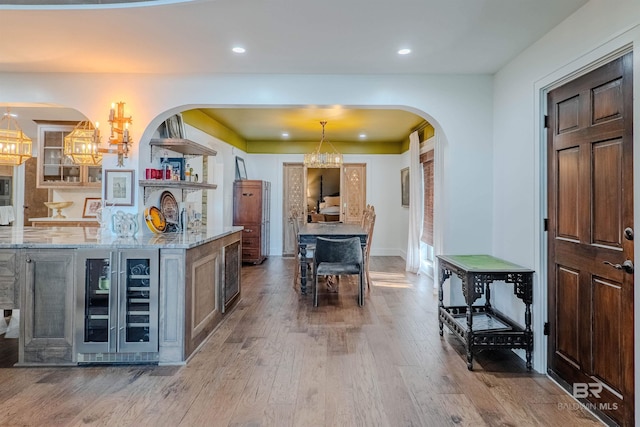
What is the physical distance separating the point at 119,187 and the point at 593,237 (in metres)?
3.90

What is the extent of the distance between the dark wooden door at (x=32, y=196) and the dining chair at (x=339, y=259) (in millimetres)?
7015

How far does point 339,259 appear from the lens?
440 cm

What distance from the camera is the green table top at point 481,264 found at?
2.78 meters

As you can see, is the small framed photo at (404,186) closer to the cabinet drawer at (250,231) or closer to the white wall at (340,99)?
the cabinet drawer at (250,231)

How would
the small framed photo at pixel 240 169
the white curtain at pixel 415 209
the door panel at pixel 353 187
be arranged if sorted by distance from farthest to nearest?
the door panel at pixel 353 187, the small framed photo at pixel 240 169, the white curtain at pixel 415 209

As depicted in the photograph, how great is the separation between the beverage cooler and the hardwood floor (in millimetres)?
133

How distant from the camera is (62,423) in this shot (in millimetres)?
2016

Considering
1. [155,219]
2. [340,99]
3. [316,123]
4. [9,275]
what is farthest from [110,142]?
[316,123]

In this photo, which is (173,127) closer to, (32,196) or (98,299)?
(98,299)

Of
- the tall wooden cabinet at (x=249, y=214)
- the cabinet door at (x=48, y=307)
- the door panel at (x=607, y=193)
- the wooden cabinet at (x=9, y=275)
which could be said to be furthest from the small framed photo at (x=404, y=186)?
the wooden cabinet at (x=9, y=275)

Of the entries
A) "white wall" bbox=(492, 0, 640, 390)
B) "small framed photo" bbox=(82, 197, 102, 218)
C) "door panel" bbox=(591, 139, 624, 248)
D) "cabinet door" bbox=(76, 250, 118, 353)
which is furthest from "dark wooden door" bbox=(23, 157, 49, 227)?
"door panel" bbox=(591, 139, 624, 248)

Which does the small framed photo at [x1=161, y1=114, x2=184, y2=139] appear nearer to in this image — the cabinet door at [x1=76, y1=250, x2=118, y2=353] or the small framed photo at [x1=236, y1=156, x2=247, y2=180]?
the cabinet door at [x1=76, y1=250, x2=118, y2=353]

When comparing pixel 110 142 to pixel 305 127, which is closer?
pixel 110 142

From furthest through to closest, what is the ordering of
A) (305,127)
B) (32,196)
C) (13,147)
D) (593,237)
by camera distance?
1. (32,196)
2. (305,127)
3. (13,147)
4. (593,237)
